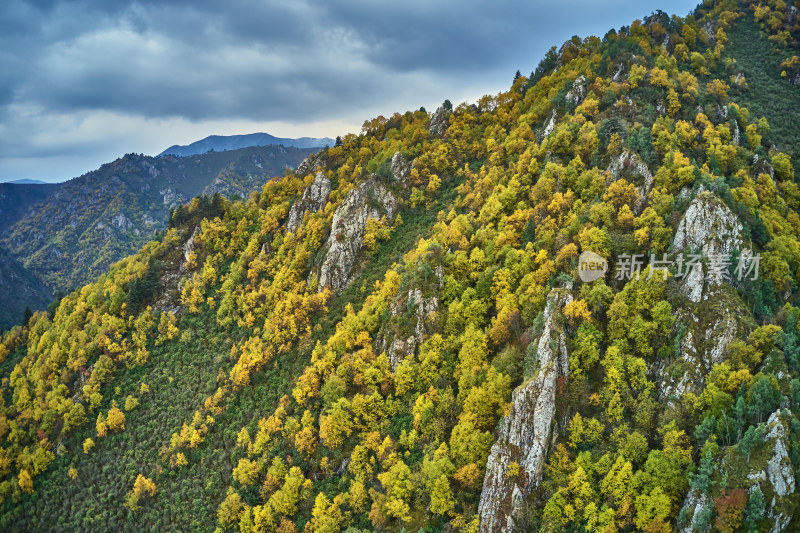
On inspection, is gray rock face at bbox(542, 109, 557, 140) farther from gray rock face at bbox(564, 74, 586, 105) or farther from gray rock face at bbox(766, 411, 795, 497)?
gray rock face at bbox(766, 411, 795, 497)

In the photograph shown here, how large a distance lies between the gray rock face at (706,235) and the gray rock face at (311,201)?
91704mm

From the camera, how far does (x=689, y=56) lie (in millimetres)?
133875

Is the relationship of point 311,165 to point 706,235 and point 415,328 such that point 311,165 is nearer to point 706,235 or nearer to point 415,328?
Answer: point 415,328

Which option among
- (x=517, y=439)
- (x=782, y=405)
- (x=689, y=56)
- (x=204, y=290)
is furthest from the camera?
(x=689, y=56)

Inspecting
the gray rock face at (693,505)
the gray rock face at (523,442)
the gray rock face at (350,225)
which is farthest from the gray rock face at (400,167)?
the gray rock face at (693,505)

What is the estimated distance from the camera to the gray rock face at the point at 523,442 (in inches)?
2181

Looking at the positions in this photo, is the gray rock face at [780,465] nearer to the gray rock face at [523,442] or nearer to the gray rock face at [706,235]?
the gray rock face at [706,235]

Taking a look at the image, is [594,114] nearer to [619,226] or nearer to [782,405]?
[619,226]

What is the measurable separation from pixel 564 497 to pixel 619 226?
146ft

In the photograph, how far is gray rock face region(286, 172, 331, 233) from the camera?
12694 centimetres

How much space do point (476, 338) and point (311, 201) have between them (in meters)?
76.2

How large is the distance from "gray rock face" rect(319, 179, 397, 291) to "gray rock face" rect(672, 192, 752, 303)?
7109 centimetres

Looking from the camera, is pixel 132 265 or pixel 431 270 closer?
pixel 431 270

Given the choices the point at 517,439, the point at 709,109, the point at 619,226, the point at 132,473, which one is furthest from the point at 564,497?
the point at 709,109
